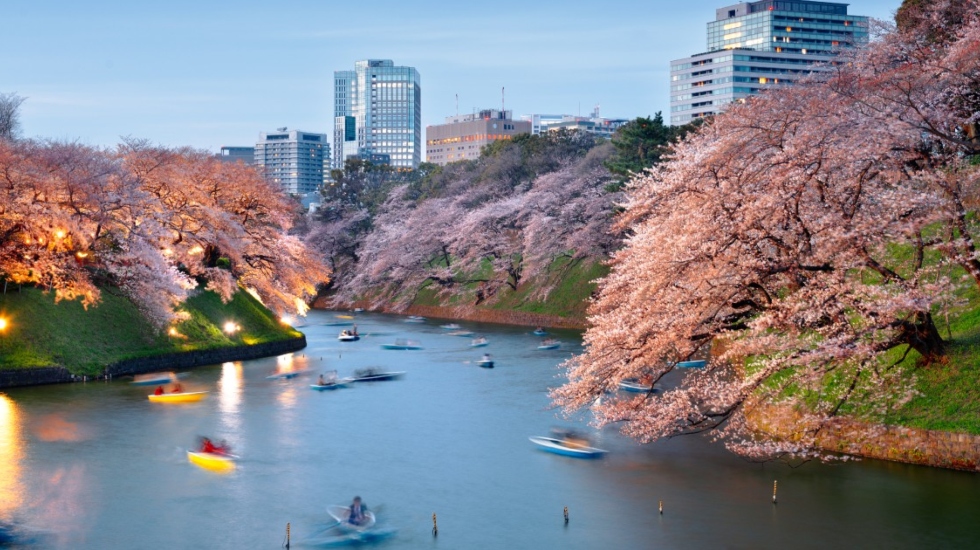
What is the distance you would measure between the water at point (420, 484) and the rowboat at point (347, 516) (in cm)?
37

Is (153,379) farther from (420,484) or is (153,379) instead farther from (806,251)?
(806,251)

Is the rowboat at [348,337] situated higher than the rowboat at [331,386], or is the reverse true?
the rowboat at [348,337]

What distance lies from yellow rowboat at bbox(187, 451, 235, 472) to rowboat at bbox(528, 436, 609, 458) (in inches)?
339

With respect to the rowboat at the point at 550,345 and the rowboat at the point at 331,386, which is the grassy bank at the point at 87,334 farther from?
the rowboat at the point at 550,345

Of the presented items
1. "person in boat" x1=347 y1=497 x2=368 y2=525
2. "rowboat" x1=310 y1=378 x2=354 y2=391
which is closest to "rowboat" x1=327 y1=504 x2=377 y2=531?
"person in boat" x1=347 y1=497 x2=368 y2=525

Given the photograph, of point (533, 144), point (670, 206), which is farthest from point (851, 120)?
point (533, 144)

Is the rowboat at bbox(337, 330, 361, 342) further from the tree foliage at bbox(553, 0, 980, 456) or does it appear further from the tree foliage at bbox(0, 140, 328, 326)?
the tree foliage at bbox(553, 0, 980, 456)

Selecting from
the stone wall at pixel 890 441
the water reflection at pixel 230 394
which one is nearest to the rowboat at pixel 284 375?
the water reflection at pixel 230 394

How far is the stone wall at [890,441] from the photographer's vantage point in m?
21.9

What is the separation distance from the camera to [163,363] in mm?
42000

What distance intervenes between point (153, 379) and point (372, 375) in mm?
9044

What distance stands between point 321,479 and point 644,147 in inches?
1624

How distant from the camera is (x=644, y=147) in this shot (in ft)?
197

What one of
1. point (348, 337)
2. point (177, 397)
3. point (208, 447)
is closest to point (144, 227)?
point (177, 397)
